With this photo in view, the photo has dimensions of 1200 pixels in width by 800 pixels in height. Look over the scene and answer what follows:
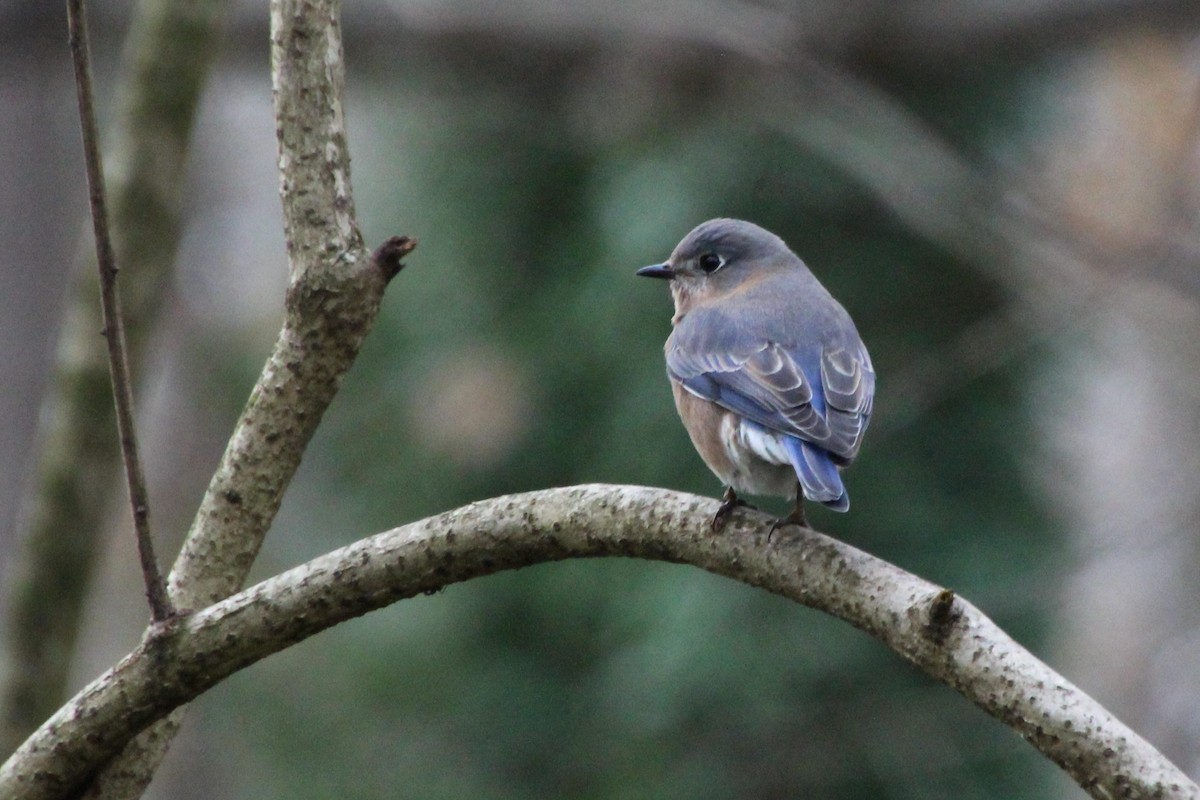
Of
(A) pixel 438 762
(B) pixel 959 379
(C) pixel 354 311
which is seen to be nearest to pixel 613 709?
(A) pixel 438 762

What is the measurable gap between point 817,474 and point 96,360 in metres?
2.02

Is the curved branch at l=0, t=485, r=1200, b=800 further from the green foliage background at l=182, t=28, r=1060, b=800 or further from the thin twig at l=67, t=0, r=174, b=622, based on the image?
the green foliage background at l=182, t=28, r=1060, b=800

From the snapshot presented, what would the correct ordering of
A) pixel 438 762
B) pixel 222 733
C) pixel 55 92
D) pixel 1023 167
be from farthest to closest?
pixel 222 733, pixel 55 92, pixel 438 762, pixel 1023 167

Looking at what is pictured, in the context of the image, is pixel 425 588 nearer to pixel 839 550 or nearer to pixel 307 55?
pixel 839 550

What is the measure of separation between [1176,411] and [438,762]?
16.9 ft

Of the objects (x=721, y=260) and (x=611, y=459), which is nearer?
(x=721, y=260)

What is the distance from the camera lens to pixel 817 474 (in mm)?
3295

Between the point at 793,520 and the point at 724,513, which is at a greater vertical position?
the point at 793,520

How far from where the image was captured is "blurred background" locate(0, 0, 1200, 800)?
20.0 ft

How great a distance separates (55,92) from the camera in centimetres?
802

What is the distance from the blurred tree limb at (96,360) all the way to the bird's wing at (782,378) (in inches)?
59.8

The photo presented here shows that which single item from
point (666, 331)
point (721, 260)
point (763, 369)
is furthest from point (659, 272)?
point (666, 331)

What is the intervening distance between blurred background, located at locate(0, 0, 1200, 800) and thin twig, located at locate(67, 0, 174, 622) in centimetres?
332

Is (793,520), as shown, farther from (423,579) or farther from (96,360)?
(96,360)
